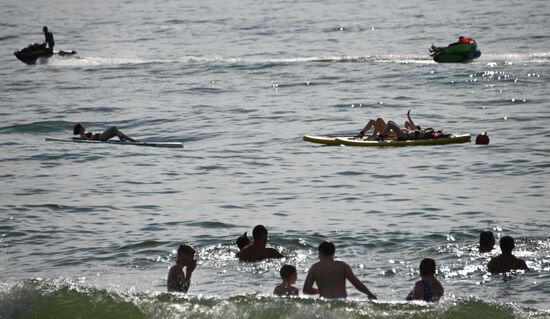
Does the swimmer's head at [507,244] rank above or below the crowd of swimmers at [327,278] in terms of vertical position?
above

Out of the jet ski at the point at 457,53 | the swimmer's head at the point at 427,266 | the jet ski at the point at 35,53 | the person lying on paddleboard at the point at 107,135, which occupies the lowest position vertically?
the swimmer's head at the point at 427,266

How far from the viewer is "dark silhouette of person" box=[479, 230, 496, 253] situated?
2062 cm

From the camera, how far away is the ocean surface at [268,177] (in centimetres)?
1917

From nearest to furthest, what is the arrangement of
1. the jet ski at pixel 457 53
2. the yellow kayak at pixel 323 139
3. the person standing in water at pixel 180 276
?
the person standing in water at pixel 180 276 → the yellow kayak at pixel 323 139 → the jet ski at pixel 457 53

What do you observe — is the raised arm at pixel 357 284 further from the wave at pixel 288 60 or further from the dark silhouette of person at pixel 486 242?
the wave at pixel 288 60

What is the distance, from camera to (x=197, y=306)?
59.0 ft

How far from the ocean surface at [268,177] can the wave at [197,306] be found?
0.03m

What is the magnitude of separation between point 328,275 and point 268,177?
15119 mm

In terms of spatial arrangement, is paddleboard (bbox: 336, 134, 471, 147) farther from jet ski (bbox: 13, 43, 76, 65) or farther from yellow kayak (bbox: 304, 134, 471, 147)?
jet ski (bbox: 13, 43, 76, 65)

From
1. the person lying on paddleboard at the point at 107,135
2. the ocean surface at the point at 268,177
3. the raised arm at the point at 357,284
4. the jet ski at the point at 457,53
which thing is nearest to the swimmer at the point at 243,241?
the ocean surface at the point at 268,177

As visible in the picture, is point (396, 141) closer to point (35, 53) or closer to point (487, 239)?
point (487, 239)

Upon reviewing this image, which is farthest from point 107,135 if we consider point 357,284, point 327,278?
point 357,284

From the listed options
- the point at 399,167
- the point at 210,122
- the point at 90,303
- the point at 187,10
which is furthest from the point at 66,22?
the point at 90,303

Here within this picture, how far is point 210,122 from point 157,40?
34.5 meters
